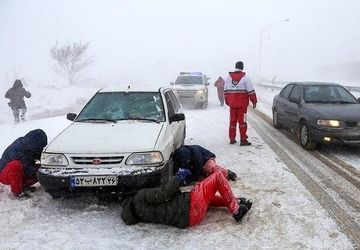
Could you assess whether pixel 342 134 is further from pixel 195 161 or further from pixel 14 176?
pixel 14 176

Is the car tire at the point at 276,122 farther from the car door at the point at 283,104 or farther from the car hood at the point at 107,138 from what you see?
the car hood at the point at 107,138

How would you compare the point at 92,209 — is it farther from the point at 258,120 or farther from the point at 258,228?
the point at 258,120

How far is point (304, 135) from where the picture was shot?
338 inches

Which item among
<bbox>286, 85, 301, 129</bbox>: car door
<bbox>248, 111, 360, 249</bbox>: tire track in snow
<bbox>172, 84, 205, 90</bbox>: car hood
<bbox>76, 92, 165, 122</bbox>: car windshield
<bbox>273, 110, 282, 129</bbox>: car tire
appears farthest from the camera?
<bbox>172, 84, 205, 90</bbox>: car hood

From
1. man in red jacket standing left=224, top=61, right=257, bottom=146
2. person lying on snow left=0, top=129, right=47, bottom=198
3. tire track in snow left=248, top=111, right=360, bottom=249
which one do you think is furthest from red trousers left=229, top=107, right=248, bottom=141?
person lying on snow left=0, top=129, right=47, bottom=198

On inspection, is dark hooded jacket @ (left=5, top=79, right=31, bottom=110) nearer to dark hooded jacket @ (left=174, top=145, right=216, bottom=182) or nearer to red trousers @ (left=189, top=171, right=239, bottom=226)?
dark hooded jacket @ (left=174, top=145, right=216, bottom=182)

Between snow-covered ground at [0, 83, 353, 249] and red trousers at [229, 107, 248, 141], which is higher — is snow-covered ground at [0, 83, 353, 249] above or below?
below

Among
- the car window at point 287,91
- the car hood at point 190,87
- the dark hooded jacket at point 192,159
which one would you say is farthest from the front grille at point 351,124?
the car hood at point 190,87

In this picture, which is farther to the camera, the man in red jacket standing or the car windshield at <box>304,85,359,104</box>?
the car windshield at <box>304,85,359,104</box>

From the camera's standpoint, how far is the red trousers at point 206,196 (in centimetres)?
430

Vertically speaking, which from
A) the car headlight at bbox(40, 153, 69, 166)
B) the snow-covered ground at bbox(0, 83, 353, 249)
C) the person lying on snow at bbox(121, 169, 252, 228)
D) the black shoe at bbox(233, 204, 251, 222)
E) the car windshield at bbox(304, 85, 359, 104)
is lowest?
the snow-covered ground at bbox(0, 83, 353, 249)

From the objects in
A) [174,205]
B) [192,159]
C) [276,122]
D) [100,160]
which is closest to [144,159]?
[100,160]

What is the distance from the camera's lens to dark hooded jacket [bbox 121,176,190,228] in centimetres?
426

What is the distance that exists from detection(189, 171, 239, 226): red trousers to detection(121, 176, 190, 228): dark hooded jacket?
0.07m
